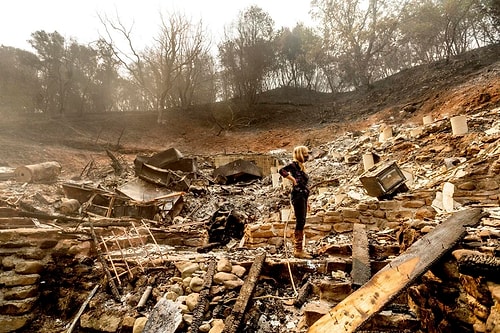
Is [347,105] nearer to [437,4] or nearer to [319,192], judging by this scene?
[437,4]

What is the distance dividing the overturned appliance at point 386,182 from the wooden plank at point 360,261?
121 cm

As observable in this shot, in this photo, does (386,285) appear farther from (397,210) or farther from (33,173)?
(33,173)

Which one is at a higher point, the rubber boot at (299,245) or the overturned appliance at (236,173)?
the overturned appliance at (236,173)

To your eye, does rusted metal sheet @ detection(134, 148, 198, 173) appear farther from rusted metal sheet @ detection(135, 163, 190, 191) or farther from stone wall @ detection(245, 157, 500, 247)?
stone wall @ detection(245, 157, 500, 247)

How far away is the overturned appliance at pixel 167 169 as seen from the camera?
9.60m

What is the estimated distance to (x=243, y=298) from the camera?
2848mm

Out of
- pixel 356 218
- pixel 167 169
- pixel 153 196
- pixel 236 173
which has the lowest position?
pixel 356 218

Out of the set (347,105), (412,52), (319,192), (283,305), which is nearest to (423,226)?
(283,305)

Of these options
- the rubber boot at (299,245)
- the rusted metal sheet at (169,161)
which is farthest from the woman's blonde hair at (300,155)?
the rusted metal sheet at (169,161)

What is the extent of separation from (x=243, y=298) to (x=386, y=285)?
57.7 inches

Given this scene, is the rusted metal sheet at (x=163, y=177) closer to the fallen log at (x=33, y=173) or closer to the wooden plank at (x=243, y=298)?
the fallen log at (x=33, y=173)

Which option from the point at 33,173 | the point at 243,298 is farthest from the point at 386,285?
the point at 33,173

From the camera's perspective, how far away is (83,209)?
731cm

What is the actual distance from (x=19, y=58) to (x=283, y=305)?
28991mm
